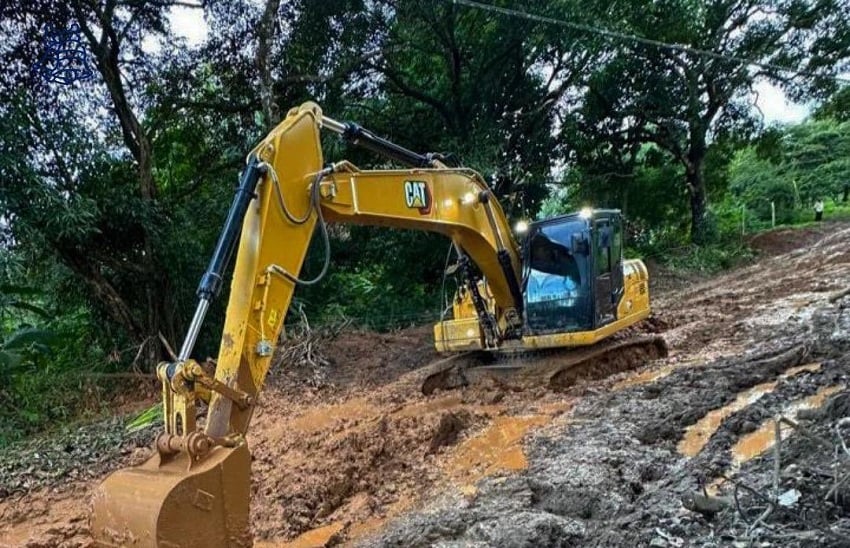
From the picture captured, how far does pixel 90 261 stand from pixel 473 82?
8.41 meters

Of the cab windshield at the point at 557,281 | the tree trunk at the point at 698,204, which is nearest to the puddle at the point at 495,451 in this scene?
the cab windshield at the point at 557,281

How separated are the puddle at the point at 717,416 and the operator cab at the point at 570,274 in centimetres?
169

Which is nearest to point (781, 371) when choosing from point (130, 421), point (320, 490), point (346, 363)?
point (320, 490)

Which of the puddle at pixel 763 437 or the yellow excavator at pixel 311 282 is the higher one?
the yellow excavator at pixel 311 282

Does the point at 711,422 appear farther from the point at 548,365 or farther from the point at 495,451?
the point at 548,365

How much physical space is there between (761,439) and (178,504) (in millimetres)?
3330

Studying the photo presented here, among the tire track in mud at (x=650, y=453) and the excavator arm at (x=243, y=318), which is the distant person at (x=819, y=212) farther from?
the excavator arm at (x=243, y=318)

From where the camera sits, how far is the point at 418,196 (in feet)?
17.1

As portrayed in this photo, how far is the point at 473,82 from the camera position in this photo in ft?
45.2

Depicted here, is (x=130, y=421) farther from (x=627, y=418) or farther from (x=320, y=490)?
(x=627, y=418)

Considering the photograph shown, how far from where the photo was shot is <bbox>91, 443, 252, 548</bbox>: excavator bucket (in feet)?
8.28

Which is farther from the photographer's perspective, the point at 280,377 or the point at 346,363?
the point at 346,363

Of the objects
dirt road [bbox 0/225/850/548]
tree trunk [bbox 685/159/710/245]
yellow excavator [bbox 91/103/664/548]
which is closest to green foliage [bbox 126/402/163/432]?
dirt road [bbox 0/225/850/548]

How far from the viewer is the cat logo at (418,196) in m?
5.08
